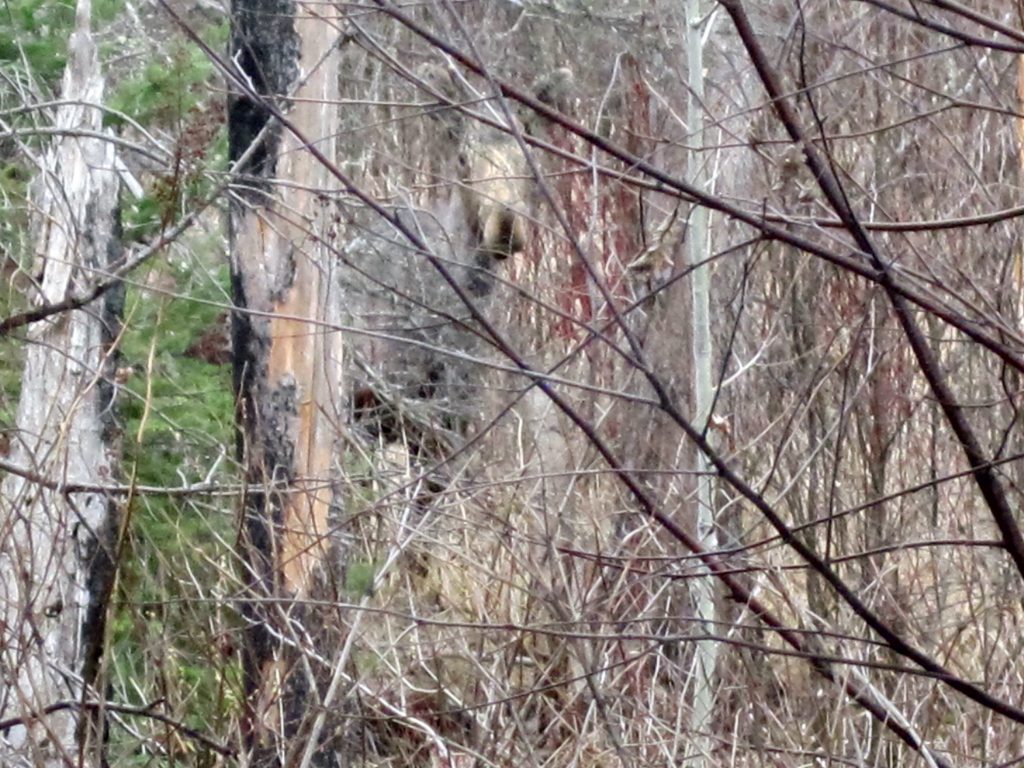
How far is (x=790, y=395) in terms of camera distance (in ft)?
25.5

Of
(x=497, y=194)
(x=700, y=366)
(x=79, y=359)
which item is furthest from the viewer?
(x=497, y=194)

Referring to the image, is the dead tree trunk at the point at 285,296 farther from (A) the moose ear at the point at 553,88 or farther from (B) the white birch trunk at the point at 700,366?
(A) the moose ear at the point at 553,88

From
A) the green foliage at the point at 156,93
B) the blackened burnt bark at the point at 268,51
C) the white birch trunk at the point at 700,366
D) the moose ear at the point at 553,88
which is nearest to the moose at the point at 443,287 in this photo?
the moose ear at the point at 553,88

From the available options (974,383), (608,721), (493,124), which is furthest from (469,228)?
(493,124)

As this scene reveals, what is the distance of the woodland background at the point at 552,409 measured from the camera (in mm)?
3131

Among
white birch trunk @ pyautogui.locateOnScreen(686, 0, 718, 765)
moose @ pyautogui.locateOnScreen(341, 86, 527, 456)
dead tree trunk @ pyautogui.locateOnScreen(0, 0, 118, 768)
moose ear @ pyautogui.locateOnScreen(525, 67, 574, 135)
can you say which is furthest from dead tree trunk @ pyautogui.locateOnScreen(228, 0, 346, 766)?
moose ear @ pyautogui.locateOnScreen(525, 67, 574, 135)

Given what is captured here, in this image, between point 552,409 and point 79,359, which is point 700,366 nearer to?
point 552,409

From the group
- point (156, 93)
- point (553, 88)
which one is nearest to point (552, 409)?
point (156, 93)

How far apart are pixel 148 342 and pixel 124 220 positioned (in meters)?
0.91

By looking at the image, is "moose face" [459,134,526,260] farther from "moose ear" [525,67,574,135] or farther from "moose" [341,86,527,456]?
Answer: "moose ear" [525,67,574,135]

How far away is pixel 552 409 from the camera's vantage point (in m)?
6.07

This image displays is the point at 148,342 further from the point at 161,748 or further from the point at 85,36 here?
the point at 161,748

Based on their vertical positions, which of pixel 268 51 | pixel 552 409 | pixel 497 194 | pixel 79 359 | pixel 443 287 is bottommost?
pixel 552 409

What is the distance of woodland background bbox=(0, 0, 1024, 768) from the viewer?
3131mm
